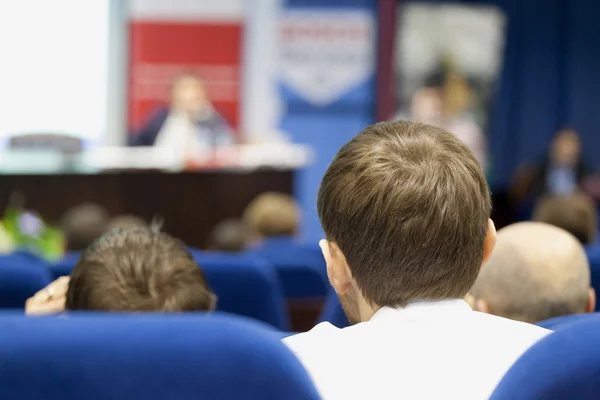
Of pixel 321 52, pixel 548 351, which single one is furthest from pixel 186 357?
pixel 321 52

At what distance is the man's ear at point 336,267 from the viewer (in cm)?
105

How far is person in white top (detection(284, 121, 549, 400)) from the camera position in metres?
0.89

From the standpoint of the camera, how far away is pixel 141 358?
0.67 m

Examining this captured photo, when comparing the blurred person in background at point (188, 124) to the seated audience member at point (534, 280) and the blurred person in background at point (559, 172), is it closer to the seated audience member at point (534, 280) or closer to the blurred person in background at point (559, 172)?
the blurred person in background at point (559, 172)

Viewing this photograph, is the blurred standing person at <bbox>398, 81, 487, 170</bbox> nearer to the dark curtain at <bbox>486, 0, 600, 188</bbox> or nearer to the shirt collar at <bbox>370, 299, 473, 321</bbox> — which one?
the dark curtain at <bbox>486, 0, 600, 188</bbox>

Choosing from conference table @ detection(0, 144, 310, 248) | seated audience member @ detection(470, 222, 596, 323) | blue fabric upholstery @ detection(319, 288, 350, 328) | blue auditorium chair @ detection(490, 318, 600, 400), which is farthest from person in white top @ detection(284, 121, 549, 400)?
conference table @ detection(0, 144, 310, 248)

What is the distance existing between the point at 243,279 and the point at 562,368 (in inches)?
51.5

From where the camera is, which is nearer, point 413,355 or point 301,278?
point 413,355

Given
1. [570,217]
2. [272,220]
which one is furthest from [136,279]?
[272,220]

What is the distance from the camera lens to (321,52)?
8.82 metres

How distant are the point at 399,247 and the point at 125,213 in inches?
211

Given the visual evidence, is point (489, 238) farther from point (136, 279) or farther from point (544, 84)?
point (544, 84)

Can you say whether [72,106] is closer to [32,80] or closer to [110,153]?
[32,80]

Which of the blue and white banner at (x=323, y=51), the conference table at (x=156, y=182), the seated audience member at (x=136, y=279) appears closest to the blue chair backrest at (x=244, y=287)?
the seated audience member at (x=136, y=279)
